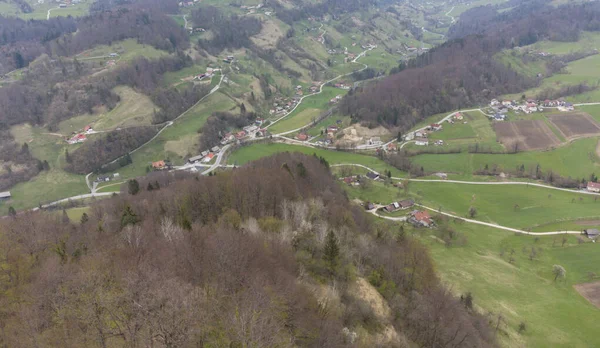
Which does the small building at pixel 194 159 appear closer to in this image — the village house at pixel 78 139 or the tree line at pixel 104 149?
the tree line at pixel 104 149

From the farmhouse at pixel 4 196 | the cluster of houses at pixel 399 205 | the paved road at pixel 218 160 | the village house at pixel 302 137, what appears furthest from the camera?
the village house at pixel 302 137

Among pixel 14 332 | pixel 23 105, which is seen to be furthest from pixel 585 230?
pixel 23 105

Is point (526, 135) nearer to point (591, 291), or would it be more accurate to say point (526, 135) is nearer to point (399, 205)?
point (399, 205)

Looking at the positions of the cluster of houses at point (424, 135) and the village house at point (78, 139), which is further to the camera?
the cluster of houses at point (424, 135)

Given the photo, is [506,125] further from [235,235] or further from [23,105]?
[23,105]

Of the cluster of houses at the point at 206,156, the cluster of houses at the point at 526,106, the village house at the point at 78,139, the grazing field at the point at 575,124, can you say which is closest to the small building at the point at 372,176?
the cluster of houses at the point at 206,156

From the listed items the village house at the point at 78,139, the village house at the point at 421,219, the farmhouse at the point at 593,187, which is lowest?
the village house at the point at 421,219

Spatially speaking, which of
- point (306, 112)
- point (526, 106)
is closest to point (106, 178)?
point (306, 112)

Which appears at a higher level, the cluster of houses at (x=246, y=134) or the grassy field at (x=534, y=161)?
the cluster of houses at (x=246, y=134)
